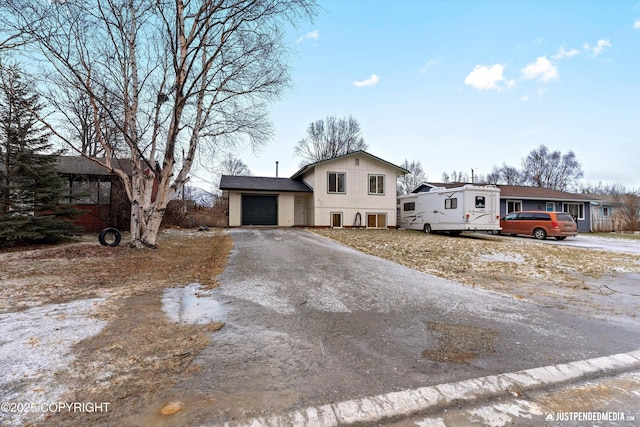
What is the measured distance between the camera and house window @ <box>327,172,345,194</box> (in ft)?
65.2

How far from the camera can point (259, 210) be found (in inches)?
807

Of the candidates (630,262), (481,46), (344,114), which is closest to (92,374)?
(630,262)

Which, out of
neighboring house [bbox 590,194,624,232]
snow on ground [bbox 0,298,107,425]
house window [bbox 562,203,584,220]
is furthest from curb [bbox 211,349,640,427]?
neighboring house [bbox 590,194,624,232]

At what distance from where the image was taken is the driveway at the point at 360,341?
2158 millimetres

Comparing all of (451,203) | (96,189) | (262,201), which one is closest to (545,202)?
(451,203)

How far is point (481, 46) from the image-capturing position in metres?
11.2

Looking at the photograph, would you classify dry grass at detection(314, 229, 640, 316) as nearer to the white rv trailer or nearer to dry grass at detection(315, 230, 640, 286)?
dry grass at detection(315, 230, 640, 286)

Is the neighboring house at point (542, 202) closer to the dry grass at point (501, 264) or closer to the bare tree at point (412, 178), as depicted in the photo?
the dry grass at point (501, 264)

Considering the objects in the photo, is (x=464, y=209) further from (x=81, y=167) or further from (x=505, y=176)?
(x=505, y=176)

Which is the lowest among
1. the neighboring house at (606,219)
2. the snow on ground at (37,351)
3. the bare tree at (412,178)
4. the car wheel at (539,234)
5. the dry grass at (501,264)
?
the dry grass at (501,264)

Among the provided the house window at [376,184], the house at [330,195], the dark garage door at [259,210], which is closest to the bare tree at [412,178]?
the house window at [376,184]

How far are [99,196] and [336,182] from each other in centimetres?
1378

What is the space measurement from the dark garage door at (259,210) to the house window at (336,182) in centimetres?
400

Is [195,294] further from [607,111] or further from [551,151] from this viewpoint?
[551,151]
